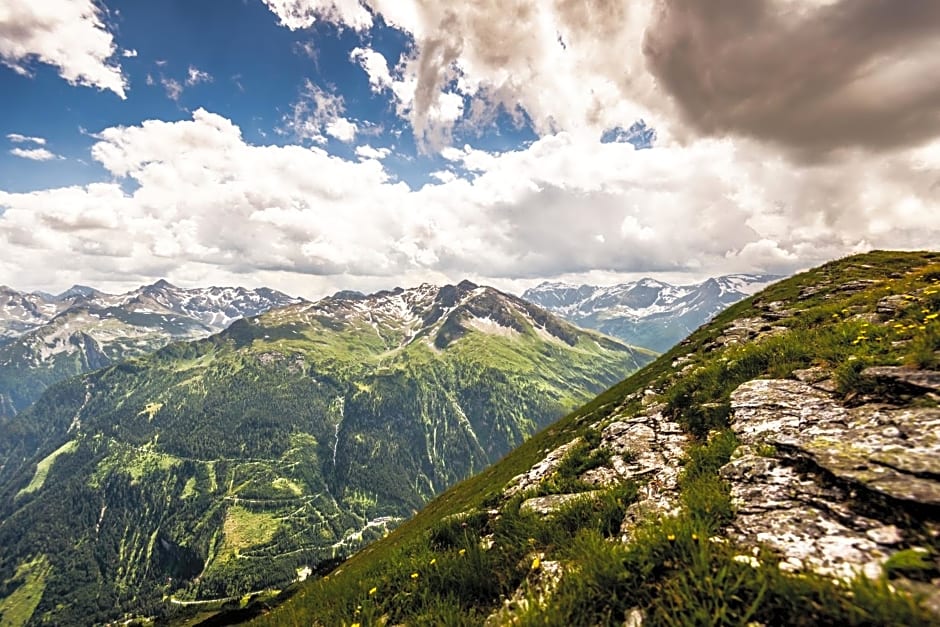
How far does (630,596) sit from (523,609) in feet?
4.07

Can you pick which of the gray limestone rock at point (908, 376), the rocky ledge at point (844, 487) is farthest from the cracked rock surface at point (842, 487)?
the gray limestone rock at point (908, 376)

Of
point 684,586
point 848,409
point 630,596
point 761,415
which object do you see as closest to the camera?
point 684,586

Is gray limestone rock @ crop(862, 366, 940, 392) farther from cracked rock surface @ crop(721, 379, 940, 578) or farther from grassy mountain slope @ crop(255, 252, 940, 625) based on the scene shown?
cracked rock surface @ crop(721, 379, 940, 578)

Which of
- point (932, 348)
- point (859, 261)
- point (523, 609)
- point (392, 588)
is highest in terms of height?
point (859, 261)

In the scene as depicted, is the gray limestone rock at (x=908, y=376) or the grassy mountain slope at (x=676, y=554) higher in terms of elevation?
the gray limestone rock at (x=908, y=376)

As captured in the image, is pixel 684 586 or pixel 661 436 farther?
pixel 661 436

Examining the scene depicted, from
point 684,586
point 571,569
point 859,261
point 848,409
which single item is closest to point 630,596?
point 684,586

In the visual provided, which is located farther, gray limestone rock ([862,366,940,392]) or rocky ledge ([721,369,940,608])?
gray limestone rock ([862,366,940,392])

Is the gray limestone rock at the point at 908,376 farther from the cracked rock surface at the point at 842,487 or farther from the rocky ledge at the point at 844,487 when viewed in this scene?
Result: the cracked rock surface at the point at 842,487

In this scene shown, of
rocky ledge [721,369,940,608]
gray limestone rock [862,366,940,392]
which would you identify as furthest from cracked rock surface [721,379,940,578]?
gray limestone rock [862,366,940,392]

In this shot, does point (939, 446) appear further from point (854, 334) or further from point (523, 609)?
point (854, 334)

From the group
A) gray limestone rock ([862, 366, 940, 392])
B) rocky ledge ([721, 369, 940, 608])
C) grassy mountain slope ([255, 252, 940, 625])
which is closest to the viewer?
grassy mountain slope ([255, 252, 940, 625])

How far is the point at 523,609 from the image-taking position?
4.75m

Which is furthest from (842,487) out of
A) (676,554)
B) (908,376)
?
(908,376)
